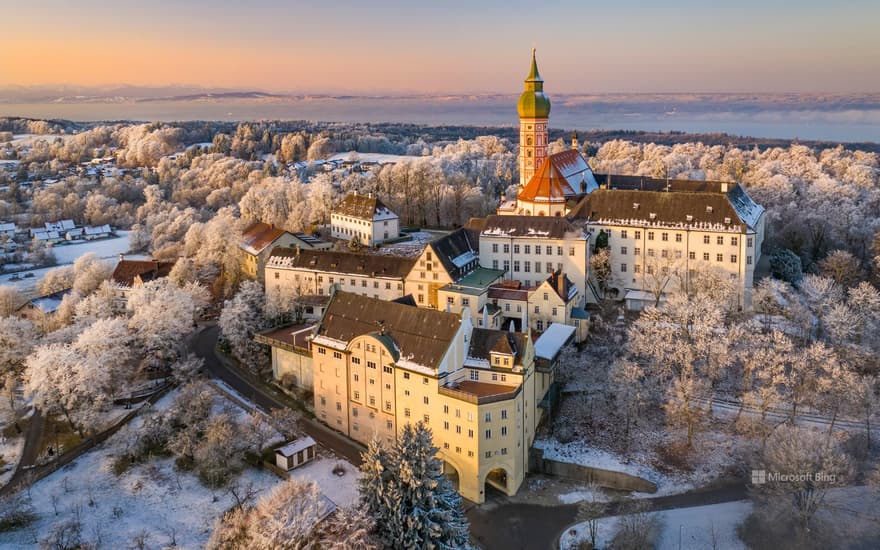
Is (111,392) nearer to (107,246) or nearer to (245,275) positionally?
(245,275)

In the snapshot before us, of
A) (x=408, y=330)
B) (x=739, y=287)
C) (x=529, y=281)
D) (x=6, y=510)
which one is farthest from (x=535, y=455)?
(x=6, y=510)

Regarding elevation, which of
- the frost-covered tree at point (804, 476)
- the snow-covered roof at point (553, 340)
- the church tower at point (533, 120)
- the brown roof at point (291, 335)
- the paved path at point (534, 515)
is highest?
the church tower at point (533, 120)

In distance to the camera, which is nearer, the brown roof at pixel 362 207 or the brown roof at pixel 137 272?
the brown roof at pixel 137 272

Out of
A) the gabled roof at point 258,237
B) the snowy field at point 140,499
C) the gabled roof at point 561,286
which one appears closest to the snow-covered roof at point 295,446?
the snowy field at point 140,499

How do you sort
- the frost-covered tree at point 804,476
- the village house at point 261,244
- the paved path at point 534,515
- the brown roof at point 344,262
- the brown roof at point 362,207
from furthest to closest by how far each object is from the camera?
the brown roof at point 362,207 < the village house at point 261,244 < the brown roof at point 344,262 < the paved path at point 534,515 < the frost-covered tree at point 804,476

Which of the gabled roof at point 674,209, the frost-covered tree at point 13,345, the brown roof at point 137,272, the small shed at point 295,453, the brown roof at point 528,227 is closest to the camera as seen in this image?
the small shed at point 295,453

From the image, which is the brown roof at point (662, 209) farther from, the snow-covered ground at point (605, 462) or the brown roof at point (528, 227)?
the snow-covered ground at point (605, 462)
